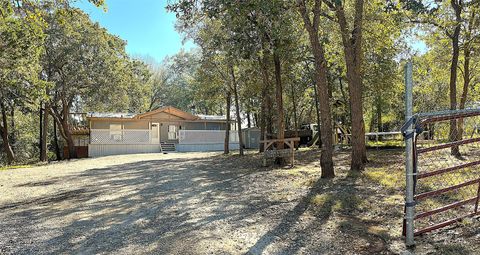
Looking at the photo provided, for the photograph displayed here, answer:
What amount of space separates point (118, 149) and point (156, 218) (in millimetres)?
22017

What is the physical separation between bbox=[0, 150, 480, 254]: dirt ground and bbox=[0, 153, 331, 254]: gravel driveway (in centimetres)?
1

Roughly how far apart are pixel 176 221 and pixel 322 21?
11334 millimetres

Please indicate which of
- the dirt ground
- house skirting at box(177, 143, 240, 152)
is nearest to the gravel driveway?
the dirt ground

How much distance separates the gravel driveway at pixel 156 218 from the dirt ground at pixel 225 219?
0.05 ft

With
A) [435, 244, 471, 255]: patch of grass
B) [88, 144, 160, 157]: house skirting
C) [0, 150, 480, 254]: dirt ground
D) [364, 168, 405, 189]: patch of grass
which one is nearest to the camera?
[435, 244, 471, 255]: patch of grass

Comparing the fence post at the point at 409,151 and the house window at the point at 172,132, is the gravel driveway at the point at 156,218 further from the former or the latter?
the house window at the point at 172,132

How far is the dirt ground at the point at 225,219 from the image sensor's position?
13.1 ft

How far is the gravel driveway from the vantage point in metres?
4.13

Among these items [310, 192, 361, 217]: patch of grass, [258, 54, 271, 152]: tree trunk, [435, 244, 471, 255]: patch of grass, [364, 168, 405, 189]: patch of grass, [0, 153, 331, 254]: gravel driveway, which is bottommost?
[0, 153, 331, 254]: gravel driveway

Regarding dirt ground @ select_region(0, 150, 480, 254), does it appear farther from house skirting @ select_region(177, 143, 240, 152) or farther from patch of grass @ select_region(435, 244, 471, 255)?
house skirting @ select_region(177, 143, 240, 152)

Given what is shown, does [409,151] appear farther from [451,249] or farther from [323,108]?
[323,108]

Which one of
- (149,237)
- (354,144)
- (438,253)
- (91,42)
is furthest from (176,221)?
(91,42)

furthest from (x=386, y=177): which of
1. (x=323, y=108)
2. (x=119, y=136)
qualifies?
(x=119, y=136)

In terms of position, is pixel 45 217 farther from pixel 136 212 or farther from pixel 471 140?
pixel 471 140
